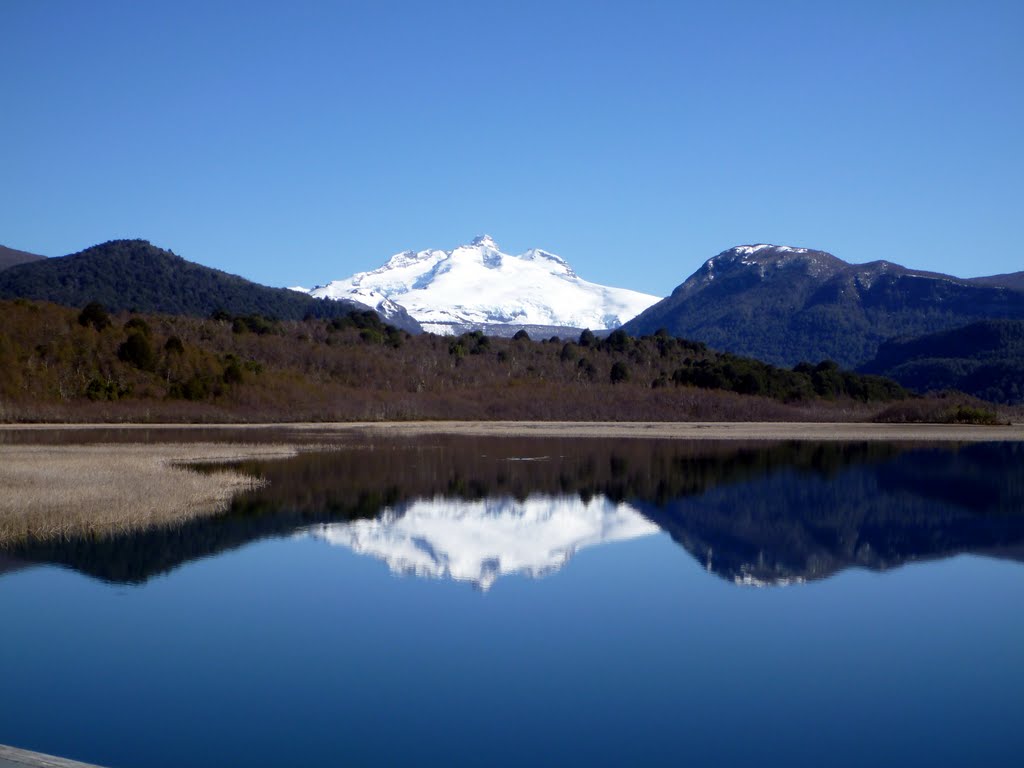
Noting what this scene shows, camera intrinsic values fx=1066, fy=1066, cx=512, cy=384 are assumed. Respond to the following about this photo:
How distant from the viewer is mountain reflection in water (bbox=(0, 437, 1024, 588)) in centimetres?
2152

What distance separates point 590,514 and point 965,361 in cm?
13334

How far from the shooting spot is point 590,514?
2877 cm

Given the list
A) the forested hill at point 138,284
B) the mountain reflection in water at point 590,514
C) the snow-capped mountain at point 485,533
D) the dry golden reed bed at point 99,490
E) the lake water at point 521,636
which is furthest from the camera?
the forested hill at point 138,284

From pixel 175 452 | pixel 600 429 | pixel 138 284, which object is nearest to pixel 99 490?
pixel 175 452

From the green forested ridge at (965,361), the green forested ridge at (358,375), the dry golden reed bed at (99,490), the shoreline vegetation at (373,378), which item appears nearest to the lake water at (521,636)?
the dry golden reed bed at (99,490)

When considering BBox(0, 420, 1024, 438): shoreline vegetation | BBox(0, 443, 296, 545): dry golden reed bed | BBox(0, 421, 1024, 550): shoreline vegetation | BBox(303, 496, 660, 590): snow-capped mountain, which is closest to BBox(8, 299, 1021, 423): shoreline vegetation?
BBox(0, 420, 1024, 438): shoreline vegetation

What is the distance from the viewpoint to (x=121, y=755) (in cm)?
1041

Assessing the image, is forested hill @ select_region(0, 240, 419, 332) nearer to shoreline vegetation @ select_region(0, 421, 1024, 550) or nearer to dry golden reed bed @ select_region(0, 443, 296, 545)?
shoreline vegetation @ select_region(0, 421, 1024, 550)

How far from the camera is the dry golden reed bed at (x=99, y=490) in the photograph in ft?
71.9

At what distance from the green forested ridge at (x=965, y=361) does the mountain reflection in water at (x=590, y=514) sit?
93.6 metres

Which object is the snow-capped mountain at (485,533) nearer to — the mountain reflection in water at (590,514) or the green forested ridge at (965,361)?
the mountain reflection in water at (590,514)

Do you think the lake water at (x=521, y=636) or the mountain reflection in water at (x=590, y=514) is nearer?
the lake water at (x=521, y=636)

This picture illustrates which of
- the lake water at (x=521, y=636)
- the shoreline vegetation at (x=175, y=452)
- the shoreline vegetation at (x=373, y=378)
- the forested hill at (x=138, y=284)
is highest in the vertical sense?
the forested hill at (x=138, y=284)

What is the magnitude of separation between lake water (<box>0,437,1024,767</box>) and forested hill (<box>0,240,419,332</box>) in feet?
360
